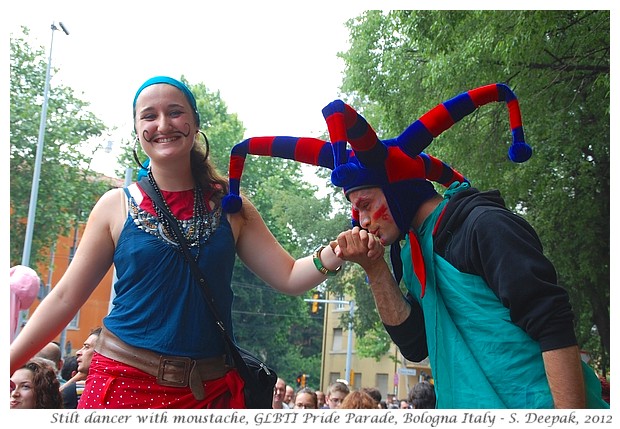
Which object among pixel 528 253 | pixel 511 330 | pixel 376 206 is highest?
pixel 376 206

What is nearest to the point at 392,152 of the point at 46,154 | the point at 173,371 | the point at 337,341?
the point at 173,371

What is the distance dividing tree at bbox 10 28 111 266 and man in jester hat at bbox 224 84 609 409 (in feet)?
80.2

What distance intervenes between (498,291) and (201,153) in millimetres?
1401

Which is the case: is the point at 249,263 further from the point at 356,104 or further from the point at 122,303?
the point at 356,104

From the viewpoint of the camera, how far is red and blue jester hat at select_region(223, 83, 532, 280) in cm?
267

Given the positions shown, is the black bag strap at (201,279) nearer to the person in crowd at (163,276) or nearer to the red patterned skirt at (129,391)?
the person in crowd at (163,276)

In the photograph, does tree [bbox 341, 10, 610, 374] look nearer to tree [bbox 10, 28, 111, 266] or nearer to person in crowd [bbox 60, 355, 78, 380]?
person in crowd [bbox 60, 355, 78, 380]

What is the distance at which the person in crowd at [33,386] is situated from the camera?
441 centimetres

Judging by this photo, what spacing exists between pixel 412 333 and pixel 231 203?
0.87 m

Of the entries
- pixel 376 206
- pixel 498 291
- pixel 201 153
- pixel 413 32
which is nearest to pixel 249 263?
pixel 201 153

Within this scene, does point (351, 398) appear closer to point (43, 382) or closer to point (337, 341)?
point (43, 382)

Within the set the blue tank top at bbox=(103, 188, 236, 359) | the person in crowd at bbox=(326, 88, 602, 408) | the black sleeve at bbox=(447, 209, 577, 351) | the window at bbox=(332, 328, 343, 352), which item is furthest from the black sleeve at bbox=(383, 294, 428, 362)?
the window at bbox=(332, 328, 343, 352)

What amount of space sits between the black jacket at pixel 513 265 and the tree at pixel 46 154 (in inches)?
981

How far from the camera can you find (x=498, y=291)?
2322mm
